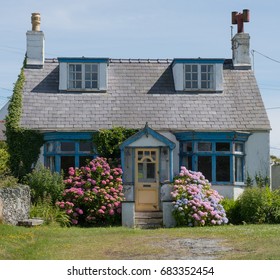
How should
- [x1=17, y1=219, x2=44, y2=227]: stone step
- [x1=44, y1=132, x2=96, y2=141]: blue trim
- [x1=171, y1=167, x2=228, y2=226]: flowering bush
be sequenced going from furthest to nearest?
[x1=44, y1=132, x2=96, y2=141]: blue trim, [x1=171, y1=167, x2=228, y2=226]: flowering bush, [x1=17, y1=219, x2=44, y2=227]: stone step

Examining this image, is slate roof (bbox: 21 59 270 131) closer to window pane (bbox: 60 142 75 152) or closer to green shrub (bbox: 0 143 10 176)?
window pane (bbox: 60 142 75 152)

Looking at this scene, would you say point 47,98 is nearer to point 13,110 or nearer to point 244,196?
point 13,110

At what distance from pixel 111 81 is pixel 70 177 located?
5.79m

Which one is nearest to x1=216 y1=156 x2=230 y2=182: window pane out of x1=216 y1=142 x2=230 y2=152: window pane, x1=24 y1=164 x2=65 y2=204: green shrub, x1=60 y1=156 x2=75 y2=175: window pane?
x1=216 y1=142 x2=230 y2=152: window pane

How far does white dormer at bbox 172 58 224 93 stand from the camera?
30281mm

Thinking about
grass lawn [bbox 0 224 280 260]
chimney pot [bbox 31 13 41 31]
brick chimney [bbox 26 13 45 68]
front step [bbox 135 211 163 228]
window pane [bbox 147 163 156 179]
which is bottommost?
grass lawn [bbox 0 224 280 260]

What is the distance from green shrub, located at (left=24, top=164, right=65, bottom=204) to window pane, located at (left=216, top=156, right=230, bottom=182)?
21.5 ft

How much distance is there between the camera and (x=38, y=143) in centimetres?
2798

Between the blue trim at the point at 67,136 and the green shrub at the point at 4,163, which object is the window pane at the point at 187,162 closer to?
the blue trim at the point at 67,136

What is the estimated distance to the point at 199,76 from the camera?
99.8 ft

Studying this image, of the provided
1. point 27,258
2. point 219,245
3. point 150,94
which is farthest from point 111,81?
point 27,258

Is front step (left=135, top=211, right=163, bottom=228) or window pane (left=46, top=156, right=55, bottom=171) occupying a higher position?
window pane (left=46, top=156, right=55, bottom=171)

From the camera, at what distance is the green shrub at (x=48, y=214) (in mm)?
24672

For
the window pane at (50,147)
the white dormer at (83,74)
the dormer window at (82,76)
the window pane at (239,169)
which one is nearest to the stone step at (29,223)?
the window pane at (50,147)
